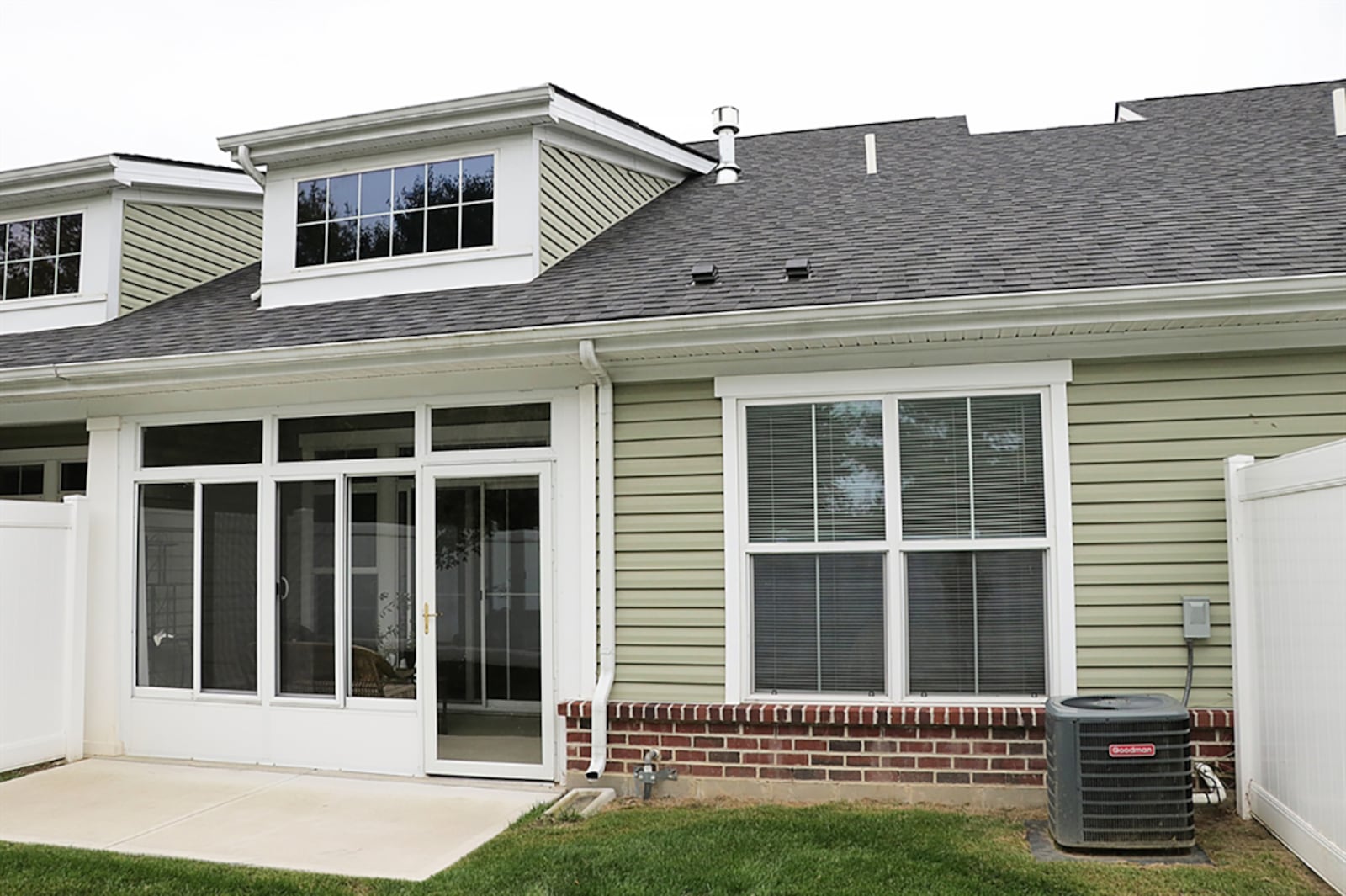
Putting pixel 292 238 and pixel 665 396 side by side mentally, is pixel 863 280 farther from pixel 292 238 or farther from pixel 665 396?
pixel 292 238

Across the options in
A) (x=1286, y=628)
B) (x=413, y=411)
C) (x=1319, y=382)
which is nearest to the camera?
(x=1286, y=628)

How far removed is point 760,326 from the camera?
20.7 ft

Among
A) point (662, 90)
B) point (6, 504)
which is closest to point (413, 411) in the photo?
point (6, 504)

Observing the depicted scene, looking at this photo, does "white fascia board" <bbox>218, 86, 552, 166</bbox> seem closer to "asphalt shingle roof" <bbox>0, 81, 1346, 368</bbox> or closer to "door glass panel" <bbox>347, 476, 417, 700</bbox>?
"asphalt shingle roof" <bbox>0, 81, 1346, 368</bbox>

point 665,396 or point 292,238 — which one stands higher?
point 292,238

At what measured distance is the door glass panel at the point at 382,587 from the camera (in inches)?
288

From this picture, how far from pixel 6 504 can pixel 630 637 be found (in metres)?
4.27

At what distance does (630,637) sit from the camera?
22.2 ft

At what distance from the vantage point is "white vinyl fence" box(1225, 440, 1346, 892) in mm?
4602

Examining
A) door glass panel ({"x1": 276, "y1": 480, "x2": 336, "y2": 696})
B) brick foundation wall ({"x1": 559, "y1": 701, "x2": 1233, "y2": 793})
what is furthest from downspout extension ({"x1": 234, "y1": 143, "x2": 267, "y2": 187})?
brick foundation wall ({"x1": 559, "y1": 701, "x2": 1233, "y2": 793})

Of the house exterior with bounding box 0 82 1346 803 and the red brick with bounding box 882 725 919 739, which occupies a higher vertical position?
the house exterior with bounding box 0 82 1346 803

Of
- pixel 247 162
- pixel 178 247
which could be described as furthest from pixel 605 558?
pixel 178 247

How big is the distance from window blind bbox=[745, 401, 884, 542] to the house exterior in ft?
0.06

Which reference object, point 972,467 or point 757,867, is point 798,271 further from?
point 757,867
